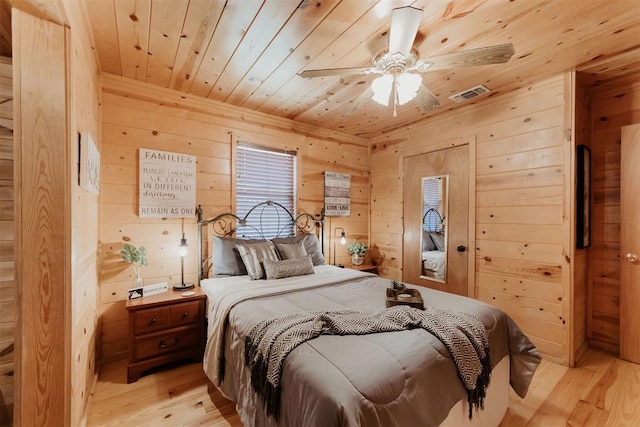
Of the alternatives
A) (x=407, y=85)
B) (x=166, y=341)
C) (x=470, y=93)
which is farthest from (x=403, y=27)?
(x=166, y=341)

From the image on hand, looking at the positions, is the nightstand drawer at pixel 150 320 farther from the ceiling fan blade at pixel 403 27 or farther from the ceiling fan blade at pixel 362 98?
the ceiling fan blade at pixel 403 27

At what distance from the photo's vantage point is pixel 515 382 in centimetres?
177

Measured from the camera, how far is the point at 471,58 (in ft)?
5.18

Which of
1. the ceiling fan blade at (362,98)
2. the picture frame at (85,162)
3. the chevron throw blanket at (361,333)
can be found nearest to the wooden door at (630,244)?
the chevron throw blanket at (361,333)

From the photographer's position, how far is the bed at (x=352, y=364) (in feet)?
3.40

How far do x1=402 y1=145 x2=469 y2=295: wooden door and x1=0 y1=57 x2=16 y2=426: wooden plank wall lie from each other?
11.8 feet

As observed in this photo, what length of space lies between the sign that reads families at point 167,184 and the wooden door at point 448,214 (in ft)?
8.66

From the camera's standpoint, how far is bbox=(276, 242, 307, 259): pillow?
2844mm

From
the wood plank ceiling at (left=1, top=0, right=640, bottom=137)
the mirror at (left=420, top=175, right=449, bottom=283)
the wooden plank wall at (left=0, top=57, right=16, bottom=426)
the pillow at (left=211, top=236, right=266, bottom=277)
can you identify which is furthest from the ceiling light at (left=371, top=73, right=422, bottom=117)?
the wooden plank wall at (left=0, top=57, right=16, bottom=426)

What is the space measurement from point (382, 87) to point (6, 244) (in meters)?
2.26

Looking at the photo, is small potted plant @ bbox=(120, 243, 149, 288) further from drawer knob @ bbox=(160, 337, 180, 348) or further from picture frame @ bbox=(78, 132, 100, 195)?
picture frame @ bbox=(78, 132, 100, 195)

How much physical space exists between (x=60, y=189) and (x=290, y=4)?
1538 millimetres

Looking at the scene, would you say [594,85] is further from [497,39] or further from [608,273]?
[608,273]

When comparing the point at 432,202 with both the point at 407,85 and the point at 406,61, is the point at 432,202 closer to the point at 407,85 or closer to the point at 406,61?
the point at 407,85
